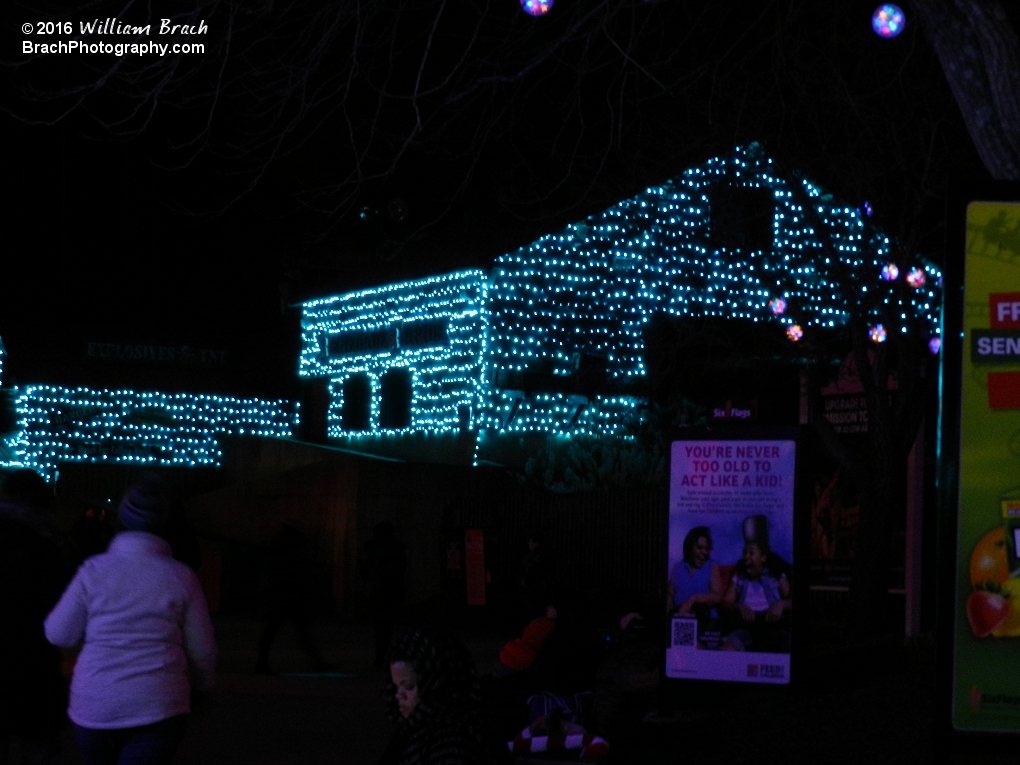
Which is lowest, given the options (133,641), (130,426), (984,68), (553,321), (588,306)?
(133,641)

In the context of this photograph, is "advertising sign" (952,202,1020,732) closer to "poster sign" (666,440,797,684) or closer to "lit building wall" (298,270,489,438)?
"poster sign" (666,440,797,684)

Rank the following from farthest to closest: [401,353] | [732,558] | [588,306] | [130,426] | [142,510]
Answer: [130,426] < [401,353] < [588,306] < [732,558] < [142,510]

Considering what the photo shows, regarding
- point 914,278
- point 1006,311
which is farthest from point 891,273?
point 1006,311

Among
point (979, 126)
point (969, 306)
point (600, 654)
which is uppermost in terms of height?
point (979, 126)

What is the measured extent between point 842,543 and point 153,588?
1575 cm

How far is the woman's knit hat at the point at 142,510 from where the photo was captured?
19.9 feet

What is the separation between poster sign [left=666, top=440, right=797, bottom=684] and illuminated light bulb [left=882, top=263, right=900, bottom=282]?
19.9 ft

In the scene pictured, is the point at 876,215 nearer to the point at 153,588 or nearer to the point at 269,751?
the point at 269,751

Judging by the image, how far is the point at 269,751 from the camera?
447 inches

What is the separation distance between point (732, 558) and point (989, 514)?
681 centimetres

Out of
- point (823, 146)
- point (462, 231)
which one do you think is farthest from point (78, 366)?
point (823, 146)

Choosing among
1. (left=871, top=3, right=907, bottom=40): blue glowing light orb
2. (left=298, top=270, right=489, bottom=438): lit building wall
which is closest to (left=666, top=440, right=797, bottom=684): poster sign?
(left=871, top=3, right=907, bottom=40): blue glowing light orb

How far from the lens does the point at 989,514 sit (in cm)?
493

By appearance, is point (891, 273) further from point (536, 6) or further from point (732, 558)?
point (536, 6)
